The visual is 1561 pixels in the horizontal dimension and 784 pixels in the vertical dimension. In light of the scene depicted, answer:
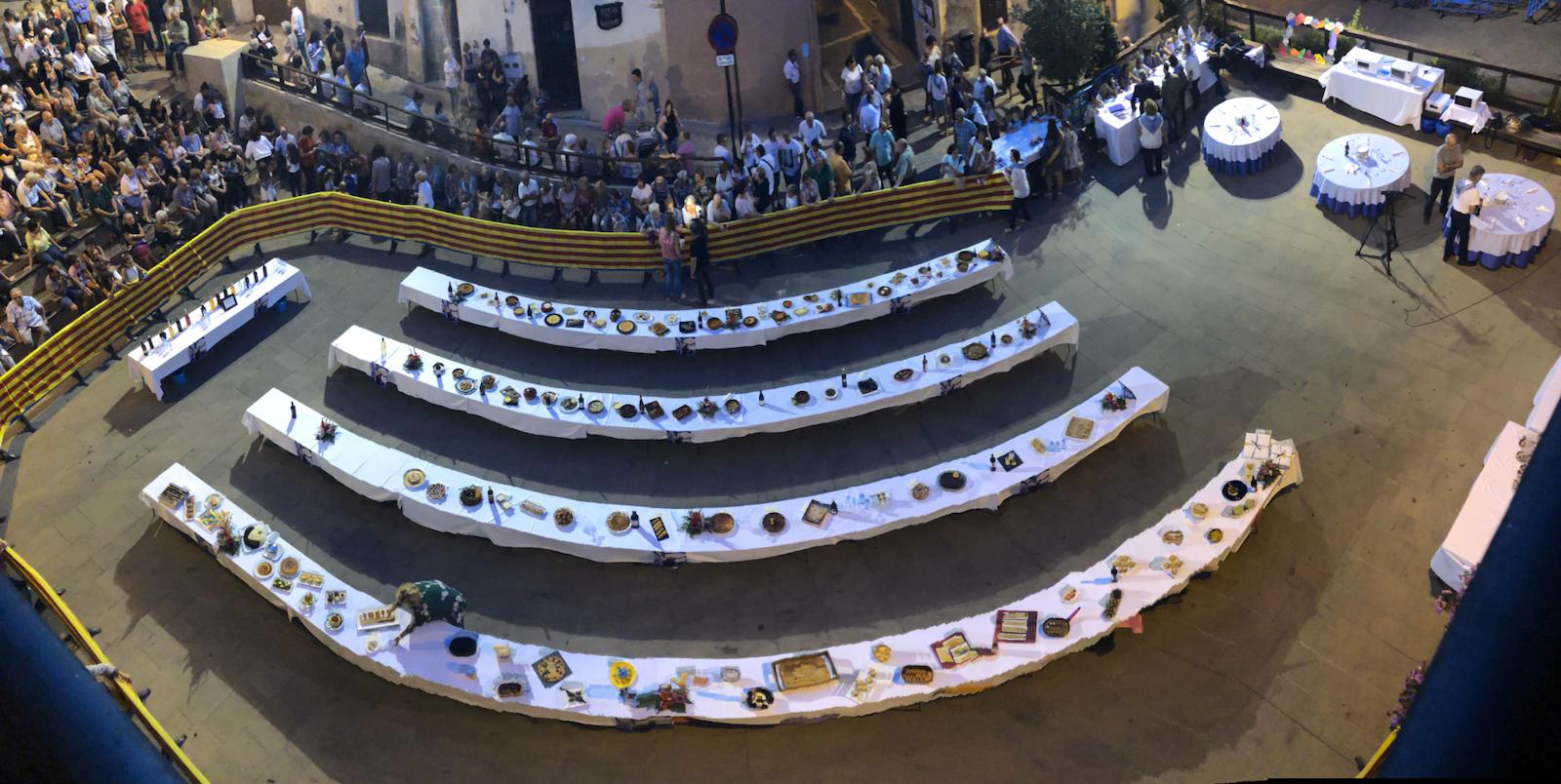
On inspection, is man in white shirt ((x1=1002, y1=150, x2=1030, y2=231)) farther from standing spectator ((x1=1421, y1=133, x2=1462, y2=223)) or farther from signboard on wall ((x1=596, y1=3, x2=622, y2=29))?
signboard on wall ((x1=596, y1=3, x2=622, y2=29))

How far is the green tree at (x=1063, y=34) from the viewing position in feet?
95.9

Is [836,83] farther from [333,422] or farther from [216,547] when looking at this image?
[216,547]

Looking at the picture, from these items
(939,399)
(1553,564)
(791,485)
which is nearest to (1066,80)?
(939,399)

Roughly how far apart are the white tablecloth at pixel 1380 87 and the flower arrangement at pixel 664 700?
20.2 m

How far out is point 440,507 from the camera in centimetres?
2227

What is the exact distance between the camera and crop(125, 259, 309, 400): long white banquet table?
25.7 metres

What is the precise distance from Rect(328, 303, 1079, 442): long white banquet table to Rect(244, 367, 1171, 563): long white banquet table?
149cm

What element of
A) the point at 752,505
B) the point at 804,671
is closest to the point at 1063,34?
the point at 752,505

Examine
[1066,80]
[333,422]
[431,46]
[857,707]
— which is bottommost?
[857,707]

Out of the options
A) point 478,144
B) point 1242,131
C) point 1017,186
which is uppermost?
point 478,144

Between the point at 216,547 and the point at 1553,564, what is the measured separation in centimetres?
2164

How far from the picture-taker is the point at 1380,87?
94.8ft

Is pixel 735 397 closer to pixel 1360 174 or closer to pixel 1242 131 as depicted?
pixel 1242 131

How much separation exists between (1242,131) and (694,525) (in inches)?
598
